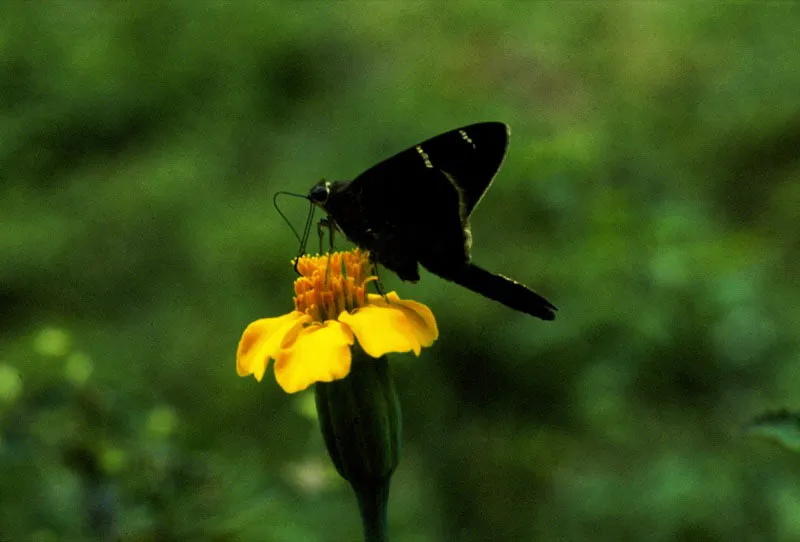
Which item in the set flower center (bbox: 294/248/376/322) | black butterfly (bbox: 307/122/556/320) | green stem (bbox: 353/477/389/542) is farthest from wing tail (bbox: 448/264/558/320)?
green stem (bbox: 353/477/389/542)

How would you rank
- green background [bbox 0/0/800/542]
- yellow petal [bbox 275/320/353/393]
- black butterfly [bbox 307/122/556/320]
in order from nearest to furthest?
yellow petal [bbox 275/320/353/393]
black butterfly [bbox 307/122/556/320]
green background [bbox 0/0/800/542]

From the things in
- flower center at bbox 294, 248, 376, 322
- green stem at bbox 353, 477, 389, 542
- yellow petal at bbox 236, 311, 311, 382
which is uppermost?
flower center at bbox 294, 248, 376, 322

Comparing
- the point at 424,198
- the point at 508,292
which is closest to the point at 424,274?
the point at 424,198

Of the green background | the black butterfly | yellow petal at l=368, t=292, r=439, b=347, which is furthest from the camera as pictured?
the green background

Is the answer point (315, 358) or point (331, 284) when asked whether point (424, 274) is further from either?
point (315, 358)

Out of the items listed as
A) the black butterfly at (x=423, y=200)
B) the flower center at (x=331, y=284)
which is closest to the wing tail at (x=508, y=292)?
the black butterfly at (x=423, y=200)

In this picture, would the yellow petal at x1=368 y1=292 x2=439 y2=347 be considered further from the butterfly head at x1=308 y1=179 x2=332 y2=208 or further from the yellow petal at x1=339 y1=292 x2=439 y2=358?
the butterfly head at x1=308 y1=179 x2=332 y2=208

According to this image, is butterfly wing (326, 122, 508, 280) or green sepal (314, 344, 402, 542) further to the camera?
butterfly wing (326, 122, 508, 280)
